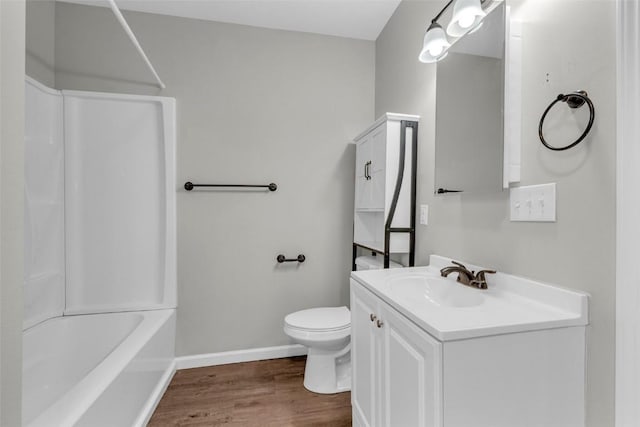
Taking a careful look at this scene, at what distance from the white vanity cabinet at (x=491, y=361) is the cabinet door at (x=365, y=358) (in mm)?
111

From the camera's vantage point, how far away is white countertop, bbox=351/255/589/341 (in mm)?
783

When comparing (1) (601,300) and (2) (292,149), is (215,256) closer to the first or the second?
(2) (292,149)

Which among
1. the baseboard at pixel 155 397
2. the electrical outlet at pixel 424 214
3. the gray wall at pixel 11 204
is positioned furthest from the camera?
the electrical outlet at pixel 424 214

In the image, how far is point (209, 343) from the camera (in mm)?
2137

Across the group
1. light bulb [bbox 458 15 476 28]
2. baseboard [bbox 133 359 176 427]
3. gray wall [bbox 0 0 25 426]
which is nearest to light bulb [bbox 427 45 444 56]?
light bulb [bbox 458 15 476 28]

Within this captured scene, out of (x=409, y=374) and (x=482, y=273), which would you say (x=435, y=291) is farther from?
(x=409, y=374)

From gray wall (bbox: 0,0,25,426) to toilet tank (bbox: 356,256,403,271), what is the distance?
5.47 feet

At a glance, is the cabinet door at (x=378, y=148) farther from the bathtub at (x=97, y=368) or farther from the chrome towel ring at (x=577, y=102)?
the bathtub at (x=97, y=368)

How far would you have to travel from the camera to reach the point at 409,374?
90cm

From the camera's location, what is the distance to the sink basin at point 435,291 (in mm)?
1119

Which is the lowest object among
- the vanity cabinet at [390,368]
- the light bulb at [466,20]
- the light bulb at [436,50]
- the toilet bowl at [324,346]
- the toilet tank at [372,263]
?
the toilet bowl at [324,346]

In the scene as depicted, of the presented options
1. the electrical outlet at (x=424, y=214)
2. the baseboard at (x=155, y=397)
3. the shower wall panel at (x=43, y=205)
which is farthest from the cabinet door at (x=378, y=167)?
the shower wall panel at (x=43, y=205)

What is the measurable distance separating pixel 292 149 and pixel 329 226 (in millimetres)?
657

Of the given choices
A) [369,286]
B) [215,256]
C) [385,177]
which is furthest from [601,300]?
[215,256]
